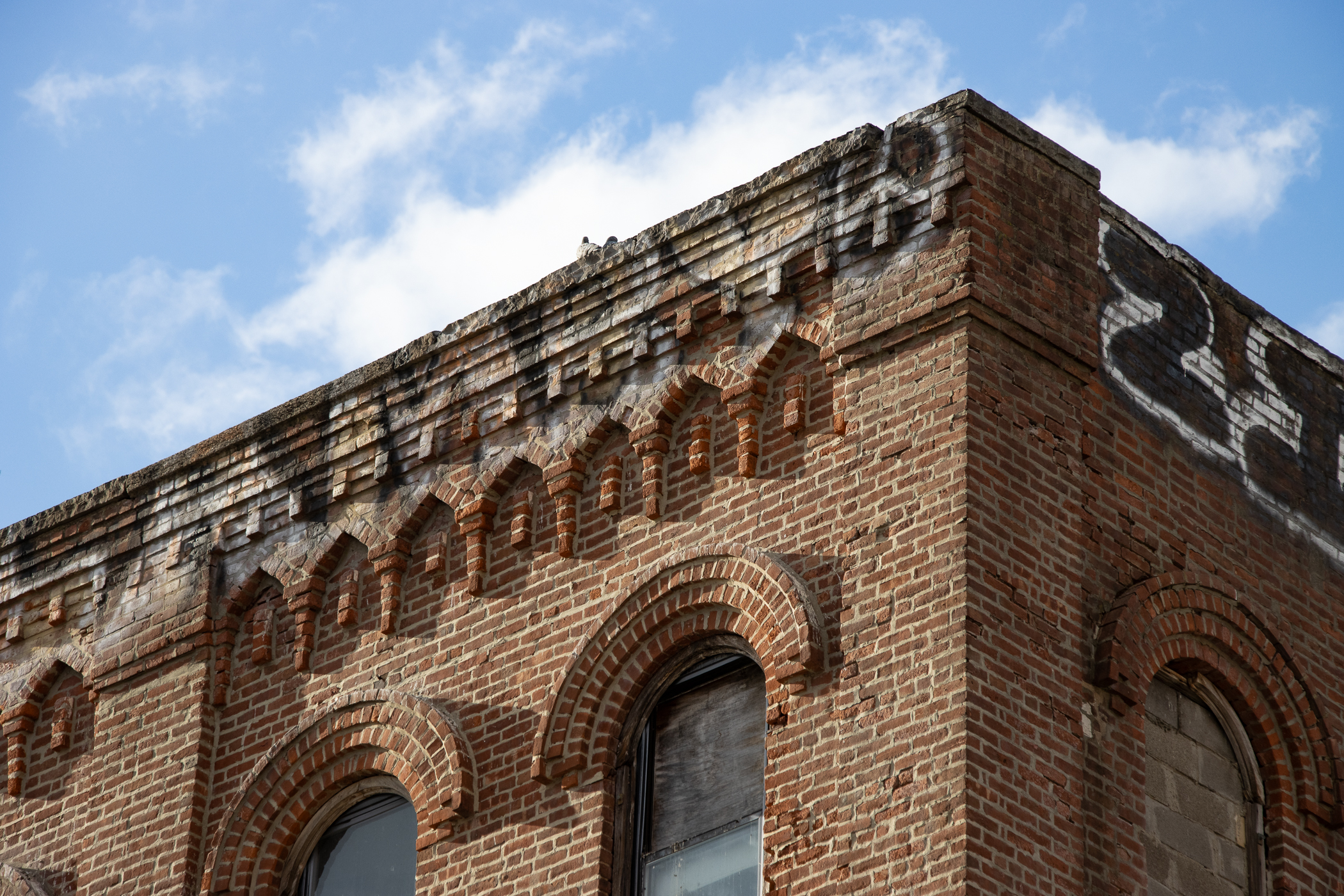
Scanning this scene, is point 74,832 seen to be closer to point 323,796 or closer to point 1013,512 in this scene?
point 323,796

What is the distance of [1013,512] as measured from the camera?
12719 millimetres

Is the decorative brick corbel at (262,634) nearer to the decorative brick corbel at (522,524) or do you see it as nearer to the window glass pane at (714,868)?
the decorative brick corbel at (522,524)

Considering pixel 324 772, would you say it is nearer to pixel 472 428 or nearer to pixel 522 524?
pixel 522 524

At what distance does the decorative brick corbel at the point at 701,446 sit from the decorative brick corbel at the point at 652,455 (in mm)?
199

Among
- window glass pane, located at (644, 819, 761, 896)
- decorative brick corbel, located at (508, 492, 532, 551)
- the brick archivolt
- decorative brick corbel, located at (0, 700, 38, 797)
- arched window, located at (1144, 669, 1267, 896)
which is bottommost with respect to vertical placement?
window glass pane, located at (644, 819, 761, 896)

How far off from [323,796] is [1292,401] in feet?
20.6

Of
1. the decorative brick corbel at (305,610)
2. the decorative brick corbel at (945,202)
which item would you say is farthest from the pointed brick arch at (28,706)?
the decorative brick corbel at (945,202)

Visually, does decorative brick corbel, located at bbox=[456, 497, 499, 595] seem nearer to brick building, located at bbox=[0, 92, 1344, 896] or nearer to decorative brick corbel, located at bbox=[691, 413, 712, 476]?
brick building, located at bbox=[0, 92, 1344, 896]

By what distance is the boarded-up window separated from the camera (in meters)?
13.1

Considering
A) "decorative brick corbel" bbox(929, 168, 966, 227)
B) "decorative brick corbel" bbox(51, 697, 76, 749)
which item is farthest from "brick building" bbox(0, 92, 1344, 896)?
"decorative brick corbel" bbox(51, 697, 76, 749)

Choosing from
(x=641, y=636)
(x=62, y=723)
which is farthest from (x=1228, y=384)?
(x=62, y=723)

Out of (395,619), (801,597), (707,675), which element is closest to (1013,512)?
(801,597)

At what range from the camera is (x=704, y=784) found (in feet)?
44.1

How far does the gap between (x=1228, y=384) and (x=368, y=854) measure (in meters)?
→ 5.79
